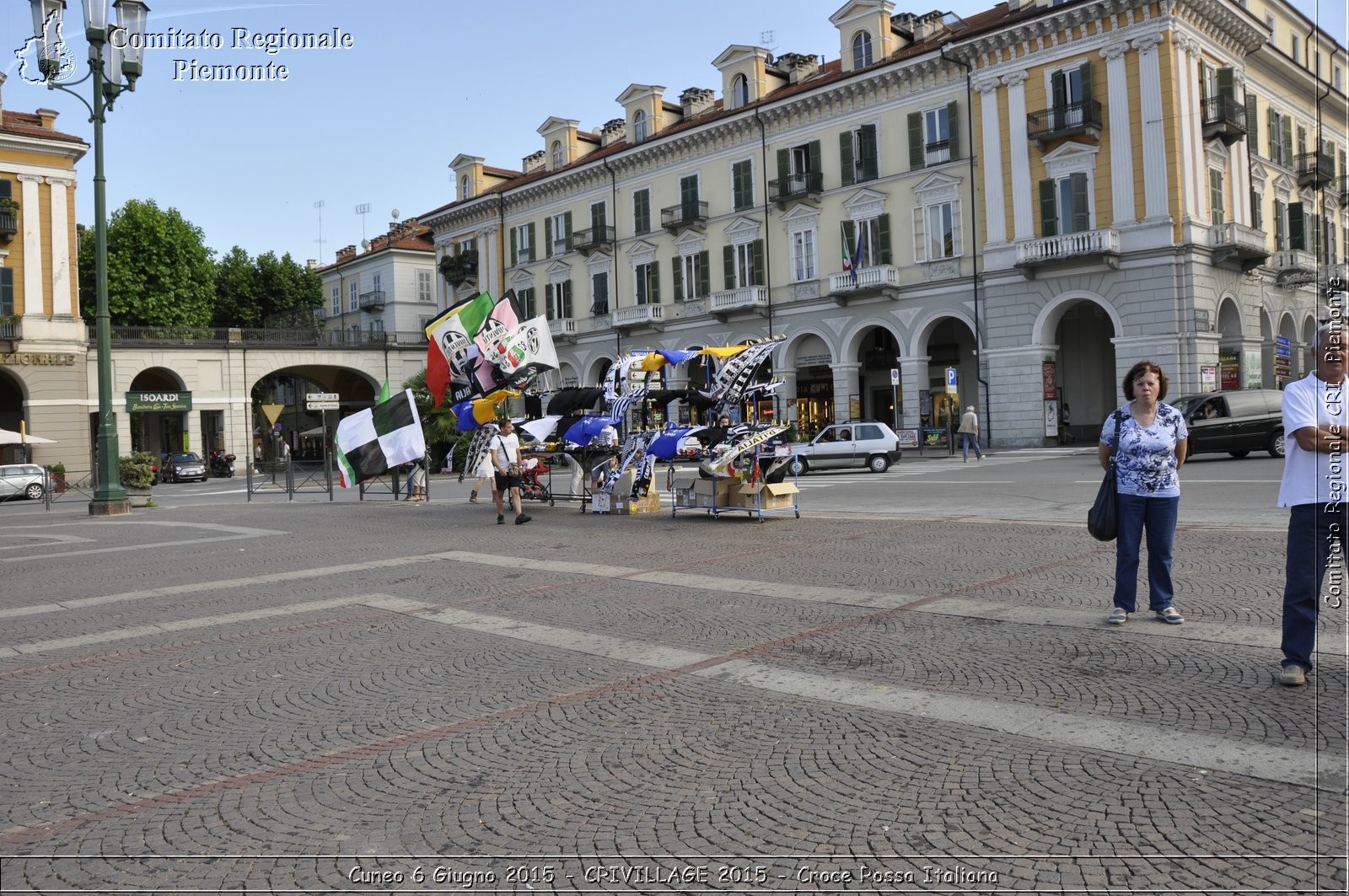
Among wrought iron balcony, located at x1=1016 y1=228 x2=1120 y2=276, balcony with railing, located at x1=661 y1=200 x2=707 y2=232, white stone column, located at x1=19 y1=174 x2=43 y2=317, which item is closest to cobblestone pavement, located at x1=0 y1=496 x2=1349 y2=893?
wrought iron balcony, located at x1=1016 y1=228 x2=1120 y2=276

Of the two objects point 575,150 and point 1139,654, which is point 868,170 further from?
point 1139,654

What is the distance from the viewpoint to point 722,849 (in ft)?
11.9

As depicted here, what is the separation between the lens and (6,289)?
42.3 meters

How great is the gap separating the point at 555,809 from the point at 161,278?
60.6m

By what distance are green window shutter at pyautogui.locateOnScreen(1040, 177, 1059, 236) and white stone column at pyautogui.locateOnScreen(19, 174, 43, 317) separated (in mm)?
39830

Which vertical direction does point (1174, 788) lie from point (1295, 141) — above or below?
below

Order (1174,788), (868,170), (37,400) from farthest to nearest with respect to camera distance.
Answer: (37,400)
(868,170)
(1174,788)

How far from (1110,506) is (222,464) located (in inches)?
1943

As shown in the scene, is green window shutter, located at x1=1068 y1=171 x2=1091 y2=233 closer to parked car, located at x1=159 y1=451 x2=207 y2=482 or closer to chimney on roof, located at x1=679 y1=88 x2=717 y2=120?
chimney on roof, located at x1=679 y1=88 x2=717 y2=120

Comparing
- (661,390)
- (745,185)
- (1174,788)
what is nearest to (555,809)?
(1174,788)

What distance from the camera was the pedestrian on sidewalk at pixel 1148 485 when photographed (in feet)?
22.1

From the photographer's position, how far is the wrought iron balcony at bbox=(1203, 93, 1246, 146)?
32844mm

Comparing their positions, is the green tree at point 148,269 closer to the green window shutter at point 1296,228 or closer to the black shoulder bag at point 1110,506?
the green window shutter at point 1296,228

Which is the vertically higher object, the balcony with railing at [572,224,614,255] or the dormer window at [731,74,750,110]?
the dormer window at [731,74,750,110]
